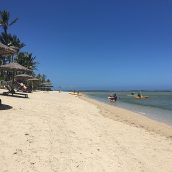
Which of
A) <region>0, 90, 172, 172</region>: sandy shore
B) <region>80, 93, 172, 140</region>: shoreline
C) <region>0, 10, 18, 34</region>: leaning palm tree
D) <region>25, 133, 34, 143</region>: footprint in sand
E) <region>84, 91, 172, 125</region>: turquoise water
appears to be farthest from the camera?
<region>0, 10, 18, 34</region>: leaning palm tree

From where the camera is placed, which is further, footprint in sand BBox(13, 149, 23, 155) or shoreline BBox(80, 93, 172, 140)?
shoreline BBox(80, 93, 172, 140)

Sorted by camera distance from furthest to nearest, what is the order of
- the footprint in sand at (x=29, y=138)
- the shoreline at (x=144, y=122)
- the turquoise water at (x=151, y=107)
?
the turquoise water at (x=151, y=107), the shoreline at (x=144, y=122), the footprint in sand at (x=29, y=138)

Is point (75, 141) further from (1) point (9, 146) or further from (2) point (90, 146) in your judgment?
(1) point (9, 146)

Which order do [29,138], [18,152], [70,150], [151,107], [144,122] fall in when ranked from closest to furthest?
1. [18,152]
2. [70,150]
3. [29,138]
4. [144,122]
5. [151,107]

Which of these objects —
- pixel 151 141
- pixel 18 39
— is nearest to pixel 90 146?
pixel 151 141

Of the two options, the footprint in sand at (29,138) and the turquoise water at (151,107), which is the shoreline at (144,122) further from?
the footprint in sand at (29,138)

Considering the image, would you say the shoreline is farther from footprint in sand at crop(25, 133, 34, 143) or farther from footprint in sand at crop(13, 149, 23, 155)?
footprint in sand at crop(13, 149, 23, 155)

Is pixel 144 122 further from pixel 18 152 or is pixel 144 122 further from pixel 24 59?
pixel 24 59

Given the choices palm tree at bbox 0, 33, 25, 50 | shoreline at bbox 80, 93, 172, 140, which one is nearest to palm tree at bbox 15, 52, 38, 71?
palm tree at bbox 0, 33, 25, 50

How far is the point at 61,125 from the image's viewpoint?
30.3 feet

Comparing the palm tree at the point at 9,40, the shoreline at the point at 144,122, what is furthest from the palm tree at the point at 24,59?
the shoreline at the point at 144,122

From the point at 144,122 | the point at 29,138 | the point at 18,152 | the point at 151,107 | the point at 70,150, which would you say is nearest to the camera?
the point at 18,152

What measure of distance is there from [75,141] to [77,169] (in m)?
1.86

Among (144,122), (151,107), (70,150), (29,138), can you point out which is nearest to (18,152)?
(29,138)
